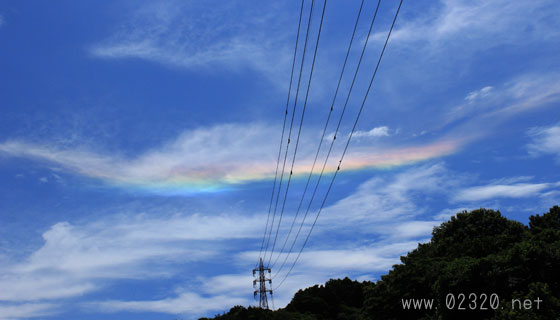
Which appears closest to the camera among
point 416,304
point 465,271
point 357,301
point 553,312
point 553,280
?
point 553,312

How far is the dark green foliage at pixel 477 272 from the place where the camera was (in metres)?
36.0

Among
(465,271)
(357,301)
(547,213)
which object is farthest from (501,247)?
(357,301)

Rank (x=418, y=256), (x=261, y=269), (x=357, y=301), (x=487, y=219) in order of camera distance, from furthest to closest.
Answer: (x=357, y=301) → (x=261, y=269) → (x=487, y=219) → (x=418, y=256)

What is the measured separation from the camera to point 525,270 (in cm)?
3694

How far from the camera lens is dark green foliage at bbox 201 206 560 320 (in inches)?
1419

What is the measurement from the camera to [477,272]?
3909cm

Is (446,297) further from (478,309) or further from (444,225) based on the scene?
(444,225)

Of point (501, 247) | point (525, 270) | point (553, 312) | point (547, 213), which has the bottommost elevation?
point (553, 312)

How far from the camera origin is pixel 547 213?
6631 centimetres

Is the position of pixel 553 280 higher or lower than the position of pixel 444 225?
lower

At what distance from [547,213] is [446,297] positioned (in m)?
36.2

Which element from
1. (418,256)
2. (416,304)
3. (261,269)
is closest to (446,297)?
(416,304)

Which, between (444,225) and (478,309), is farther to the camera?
(444,225)

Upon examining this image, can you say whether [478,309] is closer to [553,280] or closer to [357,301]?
[553,280]
